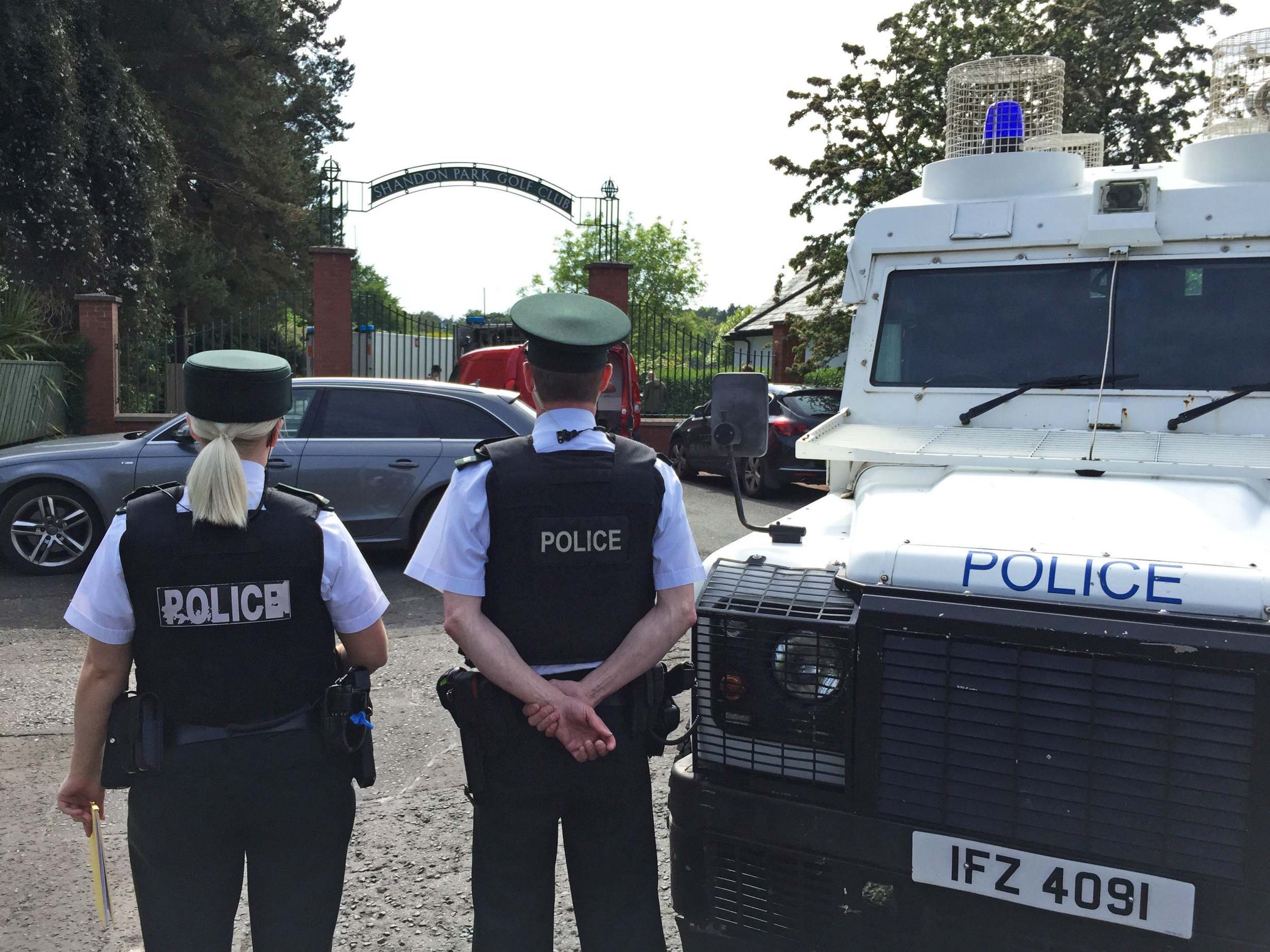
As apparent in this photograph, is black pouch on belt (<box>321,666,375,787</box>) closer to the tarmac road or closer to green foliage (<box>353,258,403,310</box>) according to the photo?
the tarmac road

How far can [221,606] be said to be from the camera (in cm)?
213

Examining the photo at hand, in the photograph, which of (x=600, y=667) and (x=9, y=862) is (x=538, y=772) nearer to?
(x=600, y=667)

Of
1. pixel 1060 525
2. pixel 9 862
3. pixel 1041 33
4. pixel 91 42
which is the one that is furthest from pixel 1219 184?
pixel 91 42

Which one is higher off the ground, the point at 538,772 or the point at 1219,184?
the point at 1219,184

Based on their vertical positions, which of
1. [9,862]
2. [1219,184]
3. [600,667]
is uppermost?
[1219,184]

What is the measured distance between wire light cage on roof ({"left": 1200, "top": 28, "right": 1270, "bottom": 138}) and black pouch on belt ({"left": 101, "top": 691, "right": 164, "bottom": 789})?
4.28 meters

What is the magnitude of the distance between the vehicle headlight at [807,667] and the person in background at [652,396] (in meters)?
14.9

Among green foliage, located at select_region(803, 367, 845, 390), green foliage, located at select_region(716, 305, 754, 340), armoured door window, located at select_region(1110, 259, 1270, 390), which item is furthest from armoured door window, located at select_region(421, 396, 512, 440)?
green foliage, located at select_region(716, 305, 754, 340)

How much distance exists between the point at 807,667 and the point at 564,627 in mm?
615

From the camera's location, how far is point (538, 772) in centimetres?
228

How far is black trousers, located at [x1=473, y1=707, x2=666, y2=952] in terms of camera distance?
2.29m

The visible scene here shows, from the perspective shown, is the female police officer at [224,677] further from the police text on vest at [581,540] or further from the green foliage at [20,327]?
Answer: the green foliage at [20,327]

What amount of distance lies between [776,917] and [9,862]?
2.75 metres

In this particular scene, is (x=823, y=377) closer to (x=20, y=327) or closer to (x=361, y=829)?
(x=20, y=327)
